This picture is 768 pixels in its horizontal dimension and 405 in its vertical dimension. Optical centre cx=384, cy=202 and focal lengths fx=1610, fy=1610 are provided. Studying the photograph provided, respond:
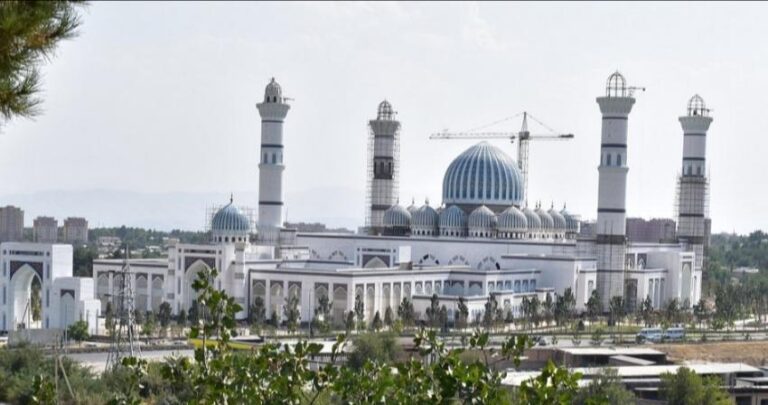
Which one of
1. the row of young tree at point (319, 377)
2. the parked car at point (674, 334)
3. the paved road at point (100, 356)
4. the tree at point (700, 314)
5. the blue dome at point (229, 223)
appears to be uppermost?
the blue dome at point (229, 223)

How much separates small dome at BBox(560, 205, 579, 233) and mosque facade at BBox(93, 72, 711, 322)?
0.14 metres

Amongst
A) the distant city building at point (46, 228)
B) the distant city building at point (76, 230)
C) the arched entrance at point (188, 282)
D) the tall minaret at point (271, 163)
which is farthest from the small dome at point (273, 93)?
the distant city building at point (76, 230)

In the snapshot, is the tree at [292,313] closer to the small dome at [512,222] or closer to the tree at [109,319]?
the tree at [109,319]

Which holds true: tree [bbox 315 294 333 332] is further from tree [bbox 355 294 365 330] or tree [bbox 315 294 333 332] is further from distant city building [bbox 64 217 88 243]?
distant city building [bbox 64 217 88 243]

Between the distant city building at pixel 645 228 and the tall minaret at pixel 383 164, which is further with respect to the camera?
the distant city building at pixel 645 228

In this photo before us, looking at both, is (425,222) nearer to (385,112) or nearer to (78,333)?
(385,112)

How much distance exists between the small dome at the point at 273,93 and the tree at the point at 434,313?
13.3m

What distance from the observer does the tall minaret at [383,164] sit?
223 feet

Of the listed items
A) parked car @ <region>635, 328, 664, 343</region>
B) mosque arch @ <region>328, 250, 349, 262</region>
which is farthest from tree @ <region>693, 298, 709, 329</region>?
mosque arch @ <region>328, 250, 349, 262</region>

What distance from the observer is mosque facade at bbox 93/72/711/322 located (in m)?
56.9

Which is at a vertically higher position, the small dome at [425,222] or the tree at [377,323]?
the small dome at [425,222]

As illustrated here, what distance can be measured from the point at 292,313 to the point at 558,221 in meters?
19.9

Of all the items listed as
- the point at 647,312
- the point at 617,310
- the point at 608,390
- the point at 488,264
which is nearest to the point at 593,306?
the point at 617,310

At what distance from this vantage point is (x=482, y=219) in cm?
6462
